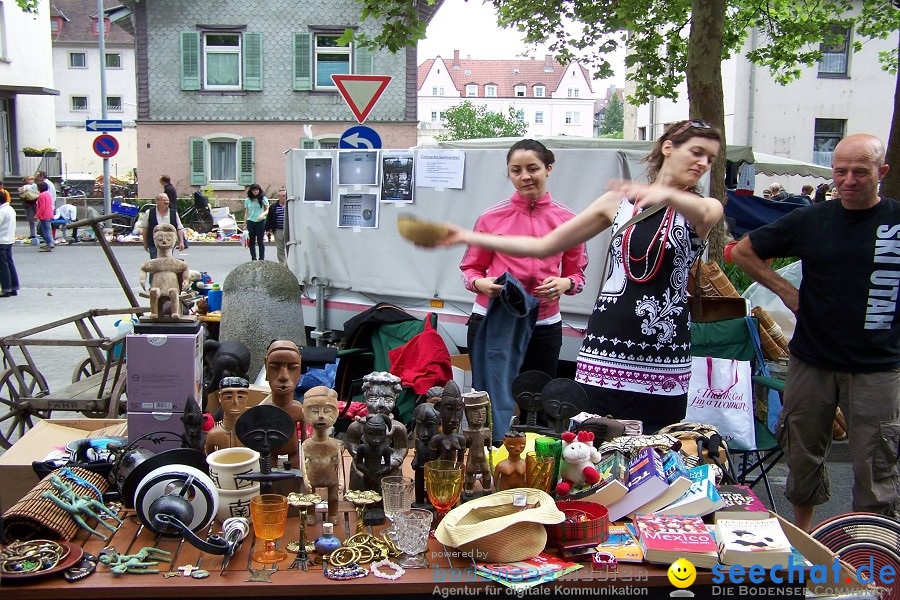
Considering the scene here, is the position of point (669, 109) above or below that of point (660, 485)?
above

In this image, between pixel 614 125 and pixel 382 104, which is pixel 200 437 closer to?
pixel 382 104

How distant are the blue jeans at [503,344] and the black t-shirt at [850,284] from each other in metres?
1.16

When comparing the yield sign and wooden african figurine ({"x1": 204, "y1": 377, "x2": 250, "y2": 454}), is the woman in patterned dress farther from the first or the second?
the yield sign

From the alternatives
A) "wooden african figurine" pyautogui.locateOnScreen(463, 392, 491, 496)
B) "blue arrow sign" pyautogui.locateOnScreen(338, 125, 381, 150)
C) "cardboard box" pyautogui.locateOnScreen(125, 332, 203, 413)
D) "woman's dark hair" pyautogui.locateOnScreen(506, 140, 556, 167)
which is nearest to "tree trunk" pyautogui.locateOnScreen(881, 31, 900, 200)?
"blue arrow sign" pyautogui.locateOnScreen(338, 125, 381, 150)

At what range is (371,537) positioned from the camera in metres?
2.25

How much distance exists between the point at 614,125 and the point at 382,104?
78.3 m

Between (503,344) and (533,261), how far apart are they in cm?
42

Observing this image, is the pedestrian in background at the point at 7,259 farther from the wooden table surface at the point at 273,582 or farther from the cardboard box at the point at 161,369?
the wooden table surface at the point at 273,582

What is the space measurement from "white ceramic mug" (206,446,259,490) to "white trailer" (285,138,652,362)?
3.12 metres

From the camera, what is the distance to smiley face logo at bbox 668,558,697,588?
2.07 metres

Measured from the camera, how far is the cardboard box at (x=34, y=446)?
8.92ft

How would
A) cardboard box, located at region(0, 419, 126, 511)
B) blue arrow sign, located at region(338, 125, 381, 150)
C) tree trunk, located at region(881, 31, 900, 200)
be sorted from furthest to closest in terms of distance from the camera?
tree trunk, located at region(881, 31, 900, 200)
blue arrow sign, located at region(338, 125, 381, 150)
cardboard box, located at region(0, 419, 126, 511)

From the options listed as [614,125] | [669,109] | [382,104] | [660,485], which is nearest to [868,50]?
[669,109]

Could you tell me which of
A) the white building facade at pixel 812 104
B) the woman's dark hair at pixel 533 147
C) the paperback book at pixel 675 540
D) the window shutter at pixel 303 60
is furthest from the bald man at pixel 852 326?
the window shutter at pixel 303 60
